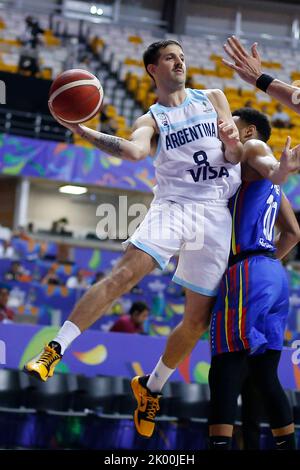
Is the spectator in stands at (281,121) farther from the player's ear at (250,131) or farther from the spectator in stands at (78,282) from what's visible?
the player's ear at (250,131)

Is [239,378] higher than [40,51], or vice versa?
[40,51]

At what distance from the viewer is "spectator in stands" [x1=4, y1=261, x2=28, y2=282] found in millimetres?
13367

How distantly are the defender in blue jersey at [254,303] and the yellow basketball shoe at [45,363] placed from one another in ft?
2.87

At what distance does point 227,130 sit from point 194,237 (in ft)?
2.21

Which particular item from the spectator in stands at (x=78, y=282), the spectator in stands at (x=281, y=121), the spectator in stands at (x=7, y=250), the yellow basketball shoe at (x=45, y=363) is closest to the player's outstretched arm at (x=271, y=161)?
the yellow basketball shoe at (x=45, y=363)

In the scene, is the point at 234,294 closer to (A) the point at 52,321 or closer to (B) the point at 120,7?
(A) the point at 52,321

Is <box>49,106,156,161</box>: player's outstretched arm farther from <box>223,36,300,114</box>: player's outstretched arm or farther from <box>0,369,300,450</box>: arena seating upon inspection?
<box>0,369,300,450</box>: arena seating

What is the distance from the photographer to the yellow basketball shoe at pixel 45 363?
14.4 feet

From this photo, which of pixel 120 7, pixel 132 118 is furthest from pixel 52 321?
pixel 120 7

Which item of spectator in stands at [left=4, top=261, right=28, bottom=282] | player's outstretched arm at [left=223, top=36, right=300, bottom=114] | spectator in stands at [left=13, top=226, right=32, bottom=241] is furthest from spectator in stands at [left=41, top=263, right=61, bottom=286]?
player's outstretched arm at [left=223, top=36, right=300, bottom=114]

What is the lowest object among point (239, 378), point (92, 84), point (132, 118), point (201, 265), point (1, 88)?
point (239, 378)

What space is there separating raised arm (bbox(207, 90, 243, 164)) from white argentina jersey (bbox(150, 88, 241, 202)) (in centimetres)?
8

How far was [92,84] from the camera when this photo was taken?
475cm

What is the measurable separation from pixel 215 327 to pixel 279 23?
2326 cm
